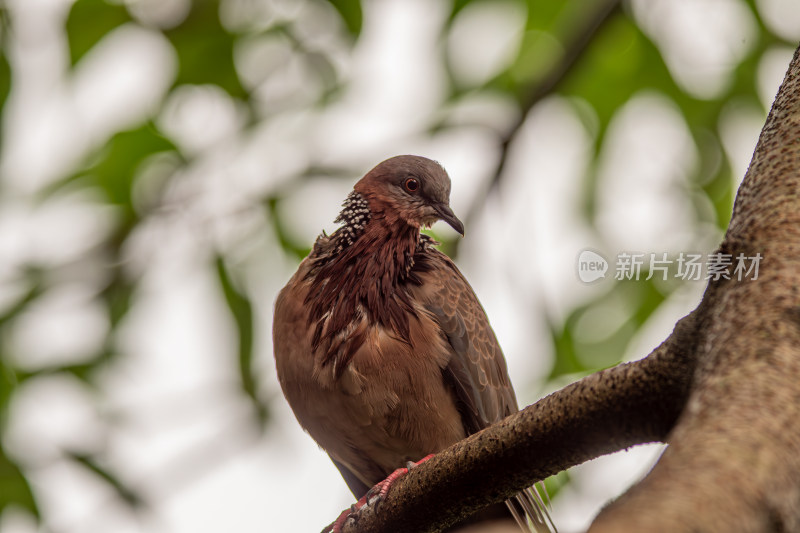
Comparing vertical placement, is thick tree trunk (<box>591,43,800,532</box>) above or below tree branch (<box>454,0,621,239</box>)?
below

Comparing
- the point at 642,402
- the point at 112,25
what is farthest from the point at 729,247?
the point at 112,25

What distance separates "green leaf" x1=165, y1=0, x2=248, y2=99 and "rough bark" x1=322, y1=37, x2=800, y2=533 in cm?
254

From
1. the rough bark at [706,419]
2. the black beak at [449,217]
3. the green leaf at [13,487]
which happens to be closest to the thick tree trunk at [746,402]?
the rough bark at [706,419]

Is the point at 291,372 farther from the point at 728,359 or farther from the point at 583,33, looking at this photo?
the point at 728,359

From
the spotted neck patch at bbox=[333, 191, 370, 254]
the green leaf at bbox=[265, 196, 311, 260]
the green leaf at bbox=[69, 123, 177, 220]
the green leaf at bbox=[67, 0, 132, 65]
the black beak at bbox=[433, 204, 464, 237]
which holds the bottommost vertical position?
the black beak at bbox=[433, 204, 464, 237]

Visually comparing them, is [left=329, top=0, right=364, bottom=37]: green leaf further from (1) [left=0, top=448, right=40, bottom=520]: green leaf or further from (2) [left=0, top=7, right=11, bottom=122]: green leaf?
(1) [left=0, top=448, right=40, bottom=520]: green leaf

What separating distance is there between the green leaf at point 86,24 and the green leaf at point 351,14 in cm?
102

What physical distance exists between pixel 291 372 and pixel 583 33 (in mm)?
1879

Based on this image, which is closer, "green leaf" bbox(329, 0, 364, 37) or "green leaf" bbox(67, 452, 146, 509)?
"green leaf" bbox(329, 0, 364, 37)

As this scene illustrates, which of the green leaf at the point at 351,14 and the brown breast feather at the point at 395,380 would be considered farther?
the green leaf at the point at 351,14

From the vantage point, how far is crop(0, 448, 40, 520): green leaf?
453 centimetres

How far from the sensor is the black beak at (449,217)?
4.25 meters

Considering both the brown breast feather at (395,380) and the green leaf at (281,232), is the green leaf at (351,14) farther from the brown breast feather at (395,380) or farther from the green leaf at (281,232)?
the brown breast feather at (395,380)

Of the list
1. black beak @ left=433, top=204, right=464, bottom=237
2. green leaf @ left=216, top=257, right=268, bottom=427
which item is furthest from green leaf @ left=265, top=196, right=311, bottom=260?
black beak @ left=433, top=204, right=464, bottom=237
